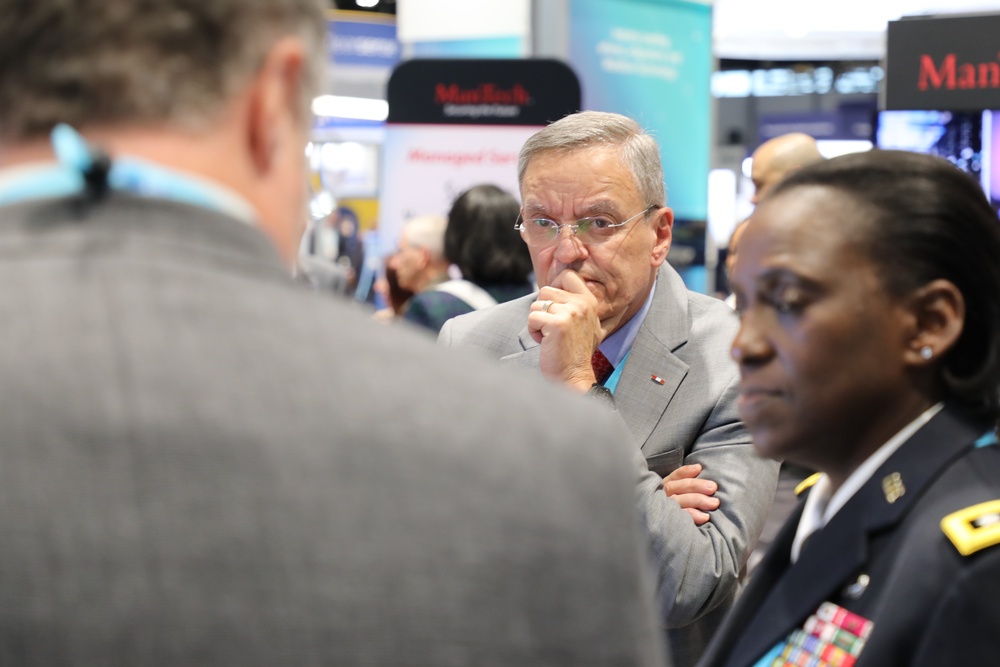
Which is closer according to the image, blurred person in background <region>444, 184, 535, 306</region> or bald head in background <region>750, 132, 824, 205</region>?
blurred person in background <region>444, 184, 535, 306</region>

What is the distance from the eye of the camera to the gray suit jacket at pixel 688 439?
6.08 feet

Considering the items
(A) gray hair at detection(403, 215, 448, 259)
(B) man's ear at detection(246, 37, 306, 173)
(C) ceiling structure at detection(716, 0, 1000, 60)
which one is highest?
(C) ceiling structure at detection(716, 0, 1000, 60)

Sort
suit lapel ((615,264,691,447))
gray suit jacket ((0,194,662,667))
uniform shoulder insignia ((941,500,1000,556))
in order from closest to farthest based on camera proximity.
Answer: gray suit jacket ((0,194,662,667))
uniform shoulder insignia ((941,500,1000,556))
suit lapel ((615,264,691,447))

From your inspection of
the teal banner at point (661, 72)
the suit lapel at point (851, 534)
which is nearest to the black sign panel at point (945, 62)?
the teal banner at point (661, 72)

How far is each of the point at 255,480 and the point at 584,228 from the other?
159 cm

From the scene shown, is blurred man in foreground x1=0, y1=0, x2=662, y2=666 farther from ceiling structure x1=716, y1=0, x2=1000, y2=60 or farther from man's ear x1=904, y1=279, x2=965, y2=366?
ceiling structure x1=716, y1=0, x2=1000, y2=60

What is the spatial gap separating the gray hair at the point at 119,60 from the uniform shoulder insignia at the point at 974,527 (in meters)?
0.82

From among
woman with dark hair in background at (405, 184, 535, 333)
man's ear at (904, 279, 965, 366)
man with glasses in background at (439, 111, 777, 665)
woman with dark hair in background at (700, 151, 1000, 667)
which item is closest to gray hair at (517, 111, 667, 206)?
man with glasses in background at (439, 111, 777, 665)

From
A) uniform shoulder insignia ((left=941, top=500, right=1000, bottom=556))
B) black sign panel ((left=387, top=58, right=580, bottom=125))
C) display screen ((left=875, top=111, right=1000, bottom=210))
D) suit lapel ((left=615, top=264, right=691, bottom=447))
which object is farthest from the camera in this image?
black sign panel ((left=387, top=58, right=580, bottom=125))

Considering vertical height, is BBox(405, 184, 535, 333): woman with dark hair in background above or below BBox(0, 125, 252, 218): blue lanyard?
below

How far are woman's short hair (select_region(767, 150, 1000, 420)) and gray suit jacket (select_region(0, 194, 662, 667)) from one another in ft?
2.11

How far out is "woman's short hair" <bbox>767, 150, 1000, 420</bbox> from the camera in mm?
1232

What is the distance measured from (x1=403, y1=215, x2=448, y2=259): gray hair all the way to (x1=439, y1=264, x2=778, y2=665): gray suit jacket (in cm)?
300

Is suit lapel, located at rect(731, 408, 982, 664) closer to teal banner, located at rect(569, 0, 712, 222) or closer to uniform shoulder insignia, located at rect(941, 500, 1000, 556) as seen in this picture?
uniform shoulder insignia, located at rect(941, 500, 1000, 556)
